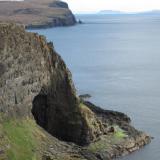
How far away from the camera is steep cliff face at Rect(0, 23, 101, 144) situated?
60875 mm

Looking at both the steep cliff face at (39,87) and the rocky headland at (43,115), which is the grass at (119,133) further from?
the steep cliff face at (39,87)

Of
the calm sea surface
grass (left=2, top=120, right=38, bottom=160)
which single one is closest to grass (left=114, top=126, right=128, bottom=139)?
the calm sea surface

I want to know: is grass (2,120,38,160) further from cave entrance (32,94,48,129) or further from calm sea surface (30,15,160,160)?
calm sea surface (30,15,160,160)

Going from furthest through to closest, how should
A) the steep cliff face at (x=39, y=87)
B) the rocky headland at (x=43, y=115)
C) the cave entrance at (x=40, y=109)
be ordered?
1. the cave entrance at (x=40, y=109)
2. the steep cliff face at (x=39, y=87)
3. the rocky headland at (x=43, y=115)

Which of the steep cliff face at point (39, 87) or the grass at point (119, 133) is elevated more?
A: the steep cliff face at point (39, 87)

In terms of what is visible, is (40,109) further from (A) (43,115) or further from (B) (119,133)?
(B) (119,133)

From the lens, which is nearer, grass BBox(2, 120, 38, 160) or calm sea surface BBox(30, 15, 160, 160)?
grass BBox(2, 120, 38, 160)

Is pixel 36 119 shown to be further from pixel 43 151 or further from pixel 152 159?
pixel 152 159

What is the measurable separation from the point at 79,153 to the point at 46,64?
36.8 feet

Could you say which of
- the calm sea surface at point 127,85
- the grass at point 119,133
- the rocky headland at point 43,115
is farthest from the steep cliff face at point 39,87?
the calm sea surface at point 127,85

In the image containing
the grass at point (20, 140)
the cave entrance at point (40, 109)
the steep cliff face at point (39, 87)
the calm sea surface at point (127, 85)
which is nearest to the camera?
the grass at point (20, 140)

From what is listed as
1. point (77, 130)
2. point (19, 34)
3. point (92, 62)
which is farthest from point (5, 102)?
point (92, 62)

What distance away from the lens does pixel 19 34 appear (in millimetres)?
63000

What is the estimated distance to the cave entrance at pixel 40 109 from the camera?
2746 inches
